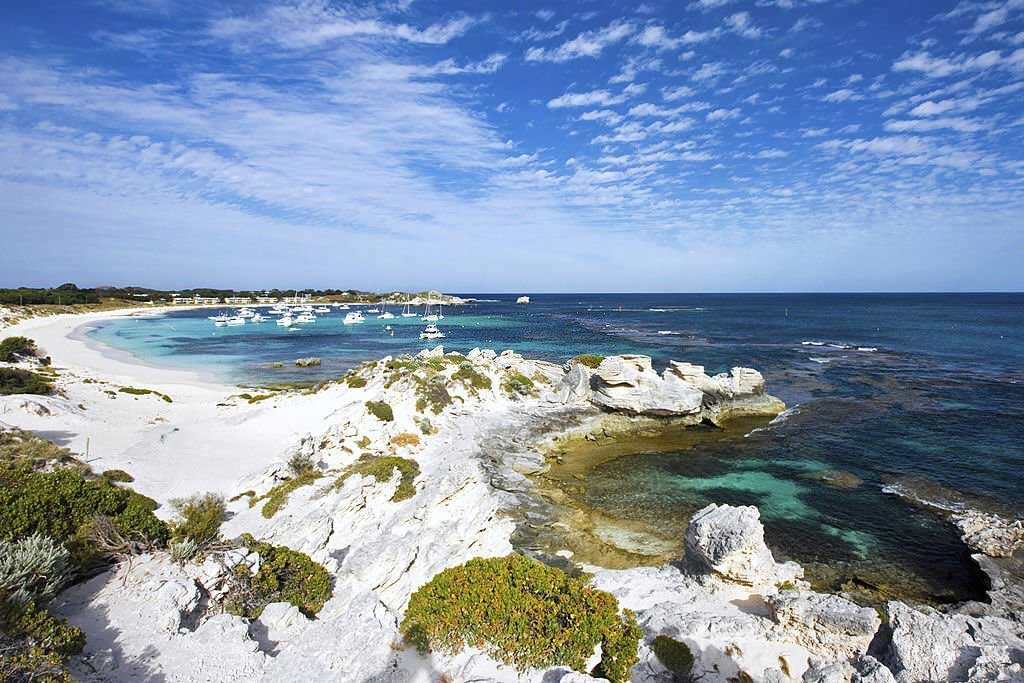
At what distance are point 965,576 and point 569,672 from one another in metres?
15.3

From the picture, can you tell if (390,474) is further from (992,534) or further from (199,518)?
(992,534)

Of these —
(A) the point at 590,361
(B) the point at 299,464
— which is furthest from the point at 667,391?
(B) the point at 299,464

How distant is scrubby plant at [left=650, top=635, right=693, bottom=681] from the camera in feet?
36.3

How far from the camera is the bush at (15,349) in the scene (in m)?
43.4

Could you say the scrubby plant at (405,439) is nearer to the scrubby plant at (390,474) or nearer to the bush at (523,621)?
the scrubby plant at (390,474)

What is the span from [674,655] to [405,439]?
17205 millimetres

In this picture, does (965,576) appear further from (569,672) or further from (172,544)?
(172,544)

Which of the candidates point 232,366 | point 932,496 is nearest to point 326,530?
point 932,496

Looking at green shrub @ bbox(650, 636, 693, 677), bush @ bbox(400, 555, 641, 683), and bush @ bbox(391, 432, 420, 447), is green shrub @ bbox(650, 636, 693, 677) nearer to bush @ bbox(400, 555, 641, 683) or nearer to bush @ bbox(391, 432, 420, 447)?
bush @ bbox(400, 555, 641, 683)

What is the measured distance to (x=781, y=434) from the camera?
31812mm

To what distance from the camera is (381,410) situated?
2739 centimetres

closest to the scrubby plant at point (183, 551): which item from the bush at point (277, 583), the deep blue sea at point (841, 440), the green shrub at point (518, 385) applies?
the bush at point (277, 583)

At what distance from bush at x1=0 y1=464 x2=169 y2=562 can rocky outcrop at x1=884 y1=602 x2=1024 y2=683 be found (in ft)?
56.2

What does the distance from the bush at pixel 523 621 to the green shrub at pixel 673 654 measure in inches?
32.9
